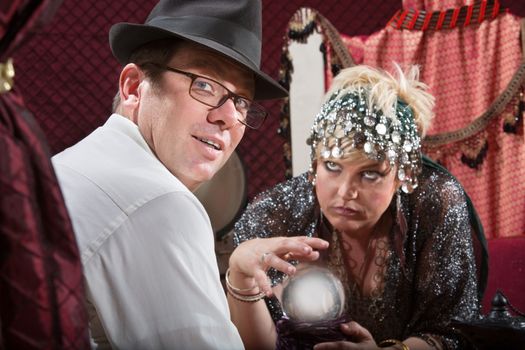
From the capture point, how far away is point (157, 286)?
97 centimetres

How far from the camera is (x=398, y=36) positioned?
9.53 ft

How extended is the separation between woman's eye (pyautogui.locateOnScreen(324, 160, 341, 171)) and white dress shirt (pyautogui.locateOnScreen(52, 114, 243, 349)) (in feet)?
3.04

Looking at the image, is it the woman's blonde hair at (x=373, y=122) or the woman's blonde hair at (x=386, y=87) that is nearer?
the woman's blonde hair at (x=373, y=122)

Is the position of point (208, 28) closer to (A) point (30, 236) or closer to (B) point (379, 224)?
(A) point (30, 236)

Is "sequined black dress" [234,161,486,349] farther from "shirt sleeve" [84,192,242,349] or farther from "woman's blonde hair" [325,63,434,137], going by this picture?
"shirt sleeve" [84,192,242,349]

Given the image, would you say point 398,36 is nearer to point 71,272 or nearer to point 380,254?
point 380,254

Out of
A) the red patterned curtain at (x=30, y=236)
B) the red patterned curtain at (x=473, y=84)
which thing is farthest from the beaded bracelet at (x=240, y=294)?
the red patterned curtain at (x=473, y=84)

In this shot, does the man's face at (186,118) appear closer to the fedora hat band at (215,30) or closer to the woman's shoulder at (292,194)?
the fedora hat band at (215,30)

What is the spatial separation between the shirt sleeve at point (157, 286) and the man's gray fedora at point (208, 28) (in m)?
0.44

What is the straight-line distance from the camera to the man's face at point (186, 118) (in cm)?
133

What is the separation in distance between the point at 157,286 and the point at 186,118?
448 millimetres

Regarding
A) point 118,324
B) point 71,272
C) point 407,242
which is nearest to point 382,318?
point 407,242

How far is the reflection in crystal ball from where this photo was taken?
1597mm

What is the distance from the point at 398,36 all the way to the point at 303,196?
43.6 inches
